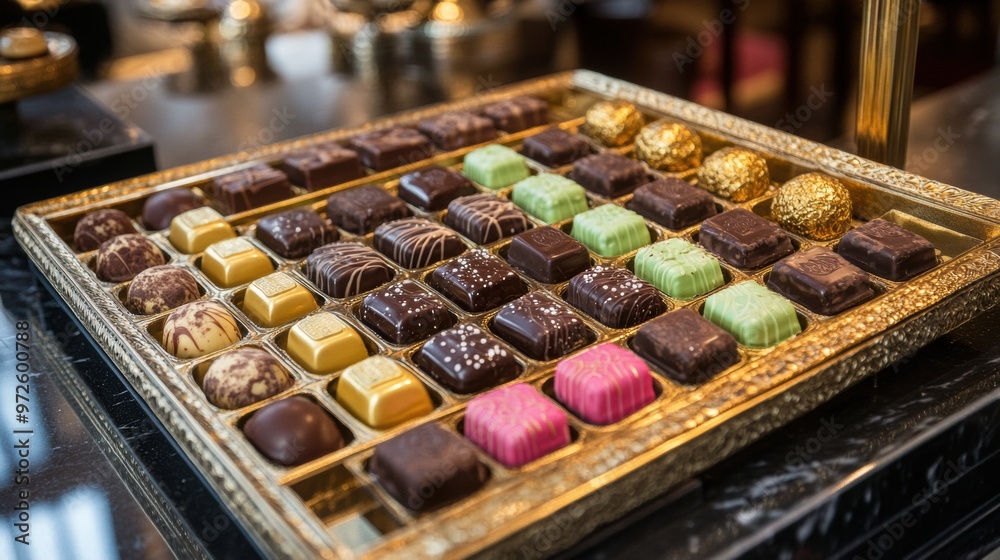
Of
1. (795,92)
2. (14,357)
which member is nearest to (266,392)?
(14,357)

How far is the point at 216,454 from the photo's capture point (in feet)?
3.22

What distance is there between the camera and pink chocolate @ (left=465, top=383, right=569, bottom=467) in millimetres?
967

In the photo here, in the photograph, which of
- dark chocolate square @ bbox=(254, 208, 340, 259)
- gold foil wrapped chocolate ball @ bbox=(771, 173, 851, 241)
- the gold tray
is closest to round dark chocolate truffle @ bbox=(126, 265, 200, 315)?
the gold tray

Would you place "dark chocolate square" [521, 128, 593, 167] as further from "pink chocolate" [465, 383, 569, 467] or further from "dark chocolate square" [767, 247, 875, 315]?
"pink chocolate" [465, 383, 569, 467]

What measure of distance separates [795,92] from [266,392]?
2.80 metres

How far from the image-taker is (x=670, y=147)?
5.29ft

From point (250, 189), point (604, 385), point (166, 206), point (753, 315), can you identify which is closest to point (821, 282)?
point (753, 315)

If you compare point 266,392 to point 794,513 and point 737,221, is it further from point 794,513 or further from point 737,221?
point 737,221

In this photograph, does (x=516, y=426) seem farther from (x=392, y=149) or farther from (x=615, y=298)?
(x=392, y=149)

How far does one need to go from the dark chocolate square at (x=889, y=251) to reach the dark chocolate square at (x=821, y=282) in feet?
0.11

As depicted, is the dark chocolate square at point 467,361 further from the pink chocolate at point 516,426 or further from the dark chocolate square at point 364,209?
the dark chocolate square at point 364,209

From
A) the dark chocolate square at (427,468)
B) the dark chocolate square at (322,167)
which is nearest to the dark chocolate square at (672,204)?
the dark chocolate square at (322,167)

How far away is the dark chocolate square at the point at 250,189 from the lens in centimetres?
157

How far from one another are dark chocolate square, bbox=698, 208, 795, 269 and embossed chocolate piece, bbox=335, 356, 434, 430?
485mm
